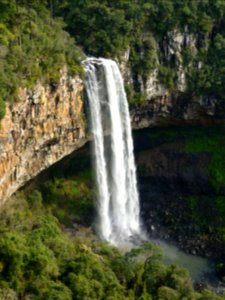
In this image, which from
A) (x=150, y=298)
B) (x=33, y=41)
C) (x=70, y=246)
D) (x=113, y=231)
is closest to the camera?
(x=150, y=298)

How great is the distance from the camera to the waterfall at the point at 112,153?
28.0 meters

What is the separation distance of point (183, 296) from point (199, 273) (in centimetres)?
824

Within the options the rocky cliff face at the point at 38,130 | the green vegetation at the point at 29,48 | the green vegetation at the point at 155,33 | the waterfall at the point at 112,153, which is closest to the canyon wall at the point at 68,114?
the rocky cliff face at the point at 38,130

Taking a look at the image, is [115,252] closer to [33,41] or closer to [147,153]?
[33,41]

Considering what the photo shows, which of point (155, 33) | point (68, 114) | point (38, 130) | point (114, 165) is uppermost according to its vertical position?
point (155, 33)

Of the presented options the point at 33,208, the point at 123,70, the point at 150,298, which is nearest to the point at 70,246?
the point at 150,298

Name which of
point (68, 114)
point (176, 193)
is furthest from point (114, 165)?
point (176, 193)

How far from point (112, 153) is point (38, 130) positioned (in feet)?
19.6

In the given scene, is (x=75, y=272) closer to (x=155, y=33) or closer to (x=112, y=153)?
(x=112, y=153)

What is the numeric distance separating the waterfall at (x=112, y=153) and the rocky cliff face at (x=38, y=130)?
1076 millimetres

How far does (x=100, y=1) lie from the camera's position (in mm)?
30922

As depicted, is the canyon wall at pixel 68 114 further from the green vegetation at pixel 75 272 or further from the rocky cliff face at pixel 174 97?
the green vegetation at pixel 75 272

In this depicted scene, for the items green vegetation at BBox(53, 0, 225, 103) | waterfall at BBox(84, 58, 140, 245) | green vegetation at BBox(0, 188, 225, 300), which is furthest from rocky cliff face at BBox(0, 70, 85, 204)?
green vegetation at BBox(53, 0, 225, 103)

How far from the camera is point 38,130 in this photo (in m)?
25.3
